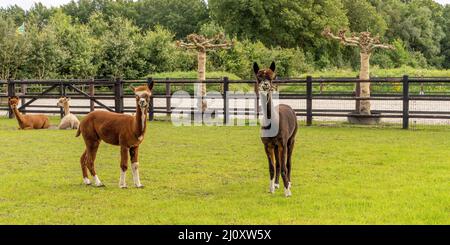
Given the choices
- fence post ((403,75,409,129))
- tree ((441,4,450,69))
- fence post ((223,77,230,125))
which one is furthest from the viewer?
tree ((441,4,450,69))

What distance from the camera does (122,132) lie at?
8.77 m

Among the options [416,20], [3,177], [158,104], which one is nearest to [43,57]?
[158,104]

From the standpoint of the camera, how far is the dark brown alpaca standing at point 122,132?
28.2 ft

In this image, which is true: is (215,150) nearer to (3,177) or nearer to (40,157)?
(40,157)

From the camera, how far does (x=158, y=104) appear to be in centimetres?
2580

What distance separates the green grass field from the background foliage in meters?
19.4

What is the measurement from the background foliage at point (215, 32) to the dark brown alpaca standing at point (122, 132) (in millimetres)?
23683

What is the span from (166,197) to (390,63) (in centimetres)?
5556

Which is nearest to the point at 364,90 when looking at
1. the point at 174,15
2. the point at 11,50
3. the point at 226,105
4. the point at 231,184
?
the point at 226,105

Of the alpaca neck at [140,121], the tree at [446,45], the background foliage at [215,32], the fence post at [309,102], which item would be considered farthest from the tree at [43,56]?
the tree at [446,45]

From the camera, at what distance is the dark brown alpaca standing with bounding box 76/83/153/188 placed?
8594 mm

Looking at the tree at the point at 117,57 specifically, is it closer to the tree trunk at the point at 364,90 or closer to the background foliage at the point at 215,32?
the background foliage at the point at 215,32

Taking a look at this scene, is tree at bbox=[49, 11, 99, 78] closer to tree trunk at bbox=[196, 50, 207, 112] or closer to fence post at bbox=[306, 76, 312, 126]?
tree trunk at bbox=[196, 50, 207, 112]

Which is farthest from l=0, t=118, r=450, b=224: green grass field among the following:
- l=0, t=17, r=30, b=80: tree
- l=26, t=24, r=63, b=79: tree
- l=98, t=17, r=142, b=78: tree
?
l=98, t=17, r=142, b=78: tree
